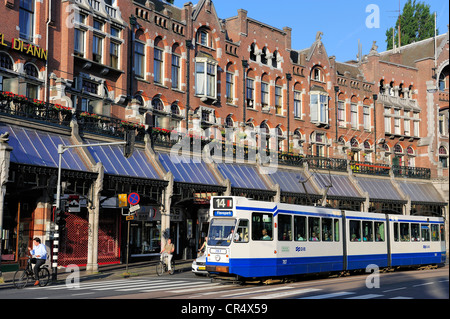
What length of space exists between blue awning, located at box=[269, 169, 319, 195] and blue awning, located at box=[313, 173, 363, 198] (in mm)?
1396

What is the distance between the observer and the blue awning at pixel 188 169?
3431cm

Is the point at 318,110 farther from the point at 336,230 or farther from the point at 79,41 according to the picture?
the point at 336,230

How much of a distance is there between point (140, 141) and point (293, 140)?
63.4ft

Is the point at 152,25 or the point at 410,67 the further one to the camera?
the point at 410,67

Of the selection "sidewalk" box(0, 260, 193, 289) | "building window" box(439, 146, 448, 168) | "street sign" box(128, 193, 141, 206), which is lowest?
"sidewalk" box(0, 260, 193, 289)

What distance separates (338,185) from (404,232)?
16185mm

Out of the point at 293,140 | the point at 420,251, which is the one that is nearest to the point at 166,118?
the point at 293,140

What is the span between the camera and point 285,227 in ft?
74.0

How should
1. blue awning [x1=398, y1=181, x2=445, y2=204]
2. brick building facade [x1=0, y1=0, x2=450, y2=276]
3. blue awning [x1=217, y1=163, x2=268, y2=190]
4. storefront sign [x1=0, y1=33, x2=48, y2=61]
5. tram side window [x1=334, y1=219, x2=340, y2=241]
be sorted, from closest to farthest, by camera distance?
1. tram side window [x1=334, y1=219, x2=340, y2=241]
2. brick building facade [x1=0, y1=0, x2=450, y2=276]
3. storefront sign [x1=0, y1=33, x2=48, y2=61]
4. blue awning [x1=217, y1=163, x2=268, y2=190]
5. blue awning [x1=398, y1=181, x2=445, y2=204]

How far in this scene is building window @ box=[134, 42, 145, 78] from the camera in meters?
39.1

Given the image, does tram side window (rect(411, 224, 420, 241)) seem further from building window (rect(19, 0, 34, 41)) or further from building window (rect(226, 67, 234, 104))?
building window (rect(19, 0, 34, 41))

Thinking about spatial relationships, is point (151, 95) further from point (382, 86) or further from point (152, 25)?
point (382, 86)

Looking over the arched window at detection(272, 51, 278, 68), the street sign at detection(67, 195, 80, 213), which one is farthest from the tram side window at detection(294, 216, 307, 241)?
the arched window at detection(272, 51, 278, 68)
